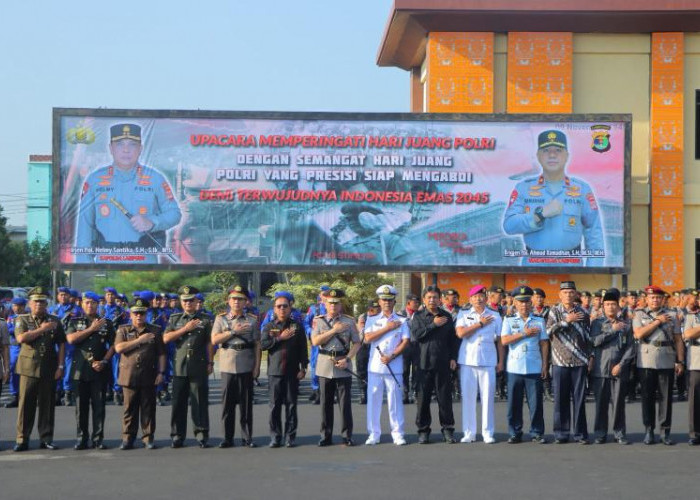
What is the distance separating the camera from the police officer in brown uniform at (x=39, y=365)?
12539 millimetres

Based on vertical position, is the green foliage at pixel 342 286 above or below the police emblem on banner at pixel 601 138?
below

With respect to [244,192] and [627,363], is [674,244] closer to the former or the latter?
[244,192]

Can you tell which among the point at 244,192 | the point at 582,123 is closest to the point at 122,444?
the point at 244,192

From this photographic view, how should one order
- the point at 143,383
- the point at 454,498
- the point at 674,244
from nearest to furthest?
the point at 454,498 → the point at 143,383 → the point at 674,244

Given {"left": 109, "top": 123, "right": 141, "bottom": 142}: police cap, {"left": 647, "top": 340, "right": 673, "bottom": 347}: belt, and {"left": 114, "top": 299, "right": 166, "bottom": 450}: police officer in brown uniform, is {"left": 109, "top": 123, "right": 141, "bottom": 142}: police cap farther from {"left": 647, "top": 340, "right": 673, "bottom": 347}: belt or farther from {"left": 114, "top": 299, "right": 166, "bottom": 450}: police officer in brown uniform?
{"left": 647, "top": 340, "right": 673, "bottom": 347}: belt

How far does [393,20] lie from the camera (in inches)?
1012

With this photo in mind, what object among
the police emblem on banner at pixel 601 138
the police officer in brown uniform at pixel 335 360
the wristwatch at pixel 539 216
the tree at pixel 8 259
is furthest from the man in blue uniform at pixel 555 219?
the tree at pixel 8 259

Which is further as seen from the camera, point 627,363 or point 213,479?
point 627,363

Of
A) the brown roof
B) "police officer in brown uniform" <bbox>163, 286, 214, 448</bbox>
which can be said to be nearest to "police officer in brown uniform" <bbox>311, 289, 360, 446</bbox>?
"police officer in brown uniform" <bbox>163, 286, 214, 448</bbox>

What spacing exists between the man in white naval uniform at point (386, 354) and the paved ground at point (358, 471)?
47cm

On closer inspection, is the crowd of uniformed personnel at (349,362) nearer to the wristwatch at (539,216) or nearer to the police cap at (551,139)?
the wristwatch at (539,216)

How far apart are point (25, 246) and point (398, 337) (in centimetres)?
5573

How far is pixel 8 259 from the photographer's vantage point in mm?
58188

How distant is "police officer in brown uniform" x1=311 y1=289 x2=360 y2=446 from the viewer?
12641 mm
